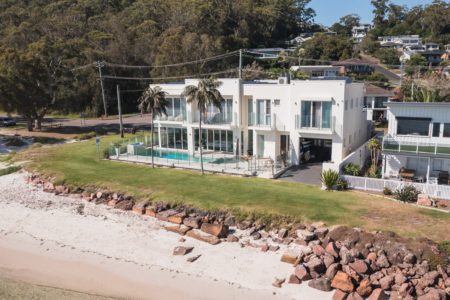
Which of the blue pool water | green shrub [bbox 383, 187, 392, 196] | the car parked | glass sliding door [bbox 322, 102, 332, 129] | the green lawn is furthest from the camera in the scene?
the car parked

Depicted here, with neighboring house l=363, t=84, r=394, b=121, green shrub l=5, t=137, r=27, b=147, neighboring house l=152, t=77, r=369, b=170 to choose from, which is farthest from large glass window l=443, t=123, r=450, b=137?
green shrub l=5, t=137, r=27, b=147

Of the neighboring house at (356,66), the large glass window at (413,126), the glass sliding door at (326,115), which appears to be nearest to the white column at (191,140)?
the glass sliding door at (326,115)

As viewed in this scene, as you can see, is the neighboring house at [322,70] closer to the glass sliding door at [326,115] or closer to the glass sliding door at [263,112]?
the glass sliding door at [263,112]

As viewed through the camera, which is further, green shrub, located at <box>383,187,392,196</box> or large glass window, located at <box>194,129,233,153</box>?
large glass window, located at <box>194,129,233,153</box>

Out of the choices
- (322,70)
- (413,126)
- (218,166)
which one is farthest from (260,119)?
(322,70)

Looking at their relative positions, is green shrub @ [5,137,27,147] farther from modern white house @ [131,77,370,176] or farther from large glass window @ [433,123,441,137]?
large glass window @ [433,123,441,137]

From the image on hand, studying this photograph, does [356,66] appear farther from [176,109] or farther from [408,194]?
[408,194]
